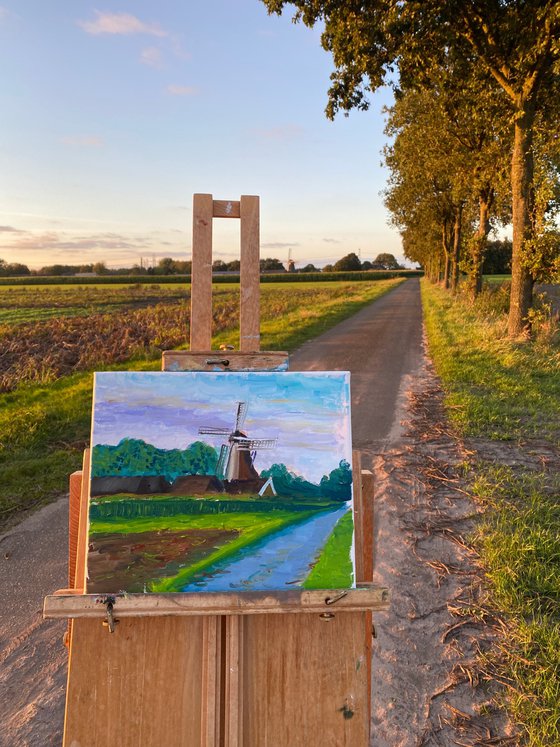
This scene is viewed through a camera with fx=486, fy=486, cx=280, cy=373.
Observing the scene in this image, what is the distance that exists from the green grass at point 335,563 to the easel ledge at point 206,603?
0.05m

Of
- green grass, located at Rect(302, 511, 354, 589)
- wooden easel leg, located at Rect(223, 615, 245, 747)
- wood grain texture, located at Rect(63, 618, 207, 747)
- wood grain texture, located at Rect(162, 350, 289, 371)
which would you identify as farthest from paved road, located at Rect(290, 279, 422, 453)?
wood grain texture, located at Rect(63, 618, 207, 747)

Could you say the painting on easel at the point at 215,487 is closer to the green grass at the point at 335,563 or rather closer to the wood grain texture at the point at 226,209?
the green grass at the point at 335,563

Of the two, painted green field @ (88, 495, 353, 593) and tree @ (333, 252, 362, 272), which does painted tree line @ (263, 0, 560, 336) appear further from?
tree @ (333, 252, 362, 272)

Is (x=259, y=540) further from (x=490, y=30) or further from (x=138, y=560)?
(x=490, y=30)

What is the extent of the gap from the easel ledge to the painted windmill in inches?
19.4

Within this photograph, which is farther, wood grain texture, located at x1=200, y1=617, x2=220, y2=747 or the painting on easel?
the painting on easel

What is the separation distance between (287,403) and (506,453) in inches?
195

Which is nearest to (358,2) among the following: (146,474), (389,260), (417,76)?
(417,76)

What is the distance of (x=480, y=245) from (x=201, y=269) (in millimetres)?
19471

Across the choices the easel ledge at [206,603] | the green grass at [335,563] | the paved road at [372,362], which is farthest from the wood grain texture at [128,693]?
the paved road at [372,362]

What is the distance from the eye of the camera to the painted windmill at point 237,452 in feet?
7.21

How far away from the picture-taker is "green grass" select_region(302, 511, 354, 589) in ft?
7.06

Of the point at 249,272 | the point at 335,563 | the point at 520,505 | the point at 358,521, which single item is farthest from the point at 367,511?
the point at 520,505

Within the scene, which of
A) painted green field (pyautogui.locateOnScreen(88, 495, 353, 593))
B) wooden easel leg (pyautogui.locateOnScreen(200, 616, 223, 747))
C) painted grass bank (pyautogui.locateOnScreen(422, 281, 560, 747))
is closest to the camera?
wooden easel leg (pyautogui.locateOnScreen(200, 616, 223, 747))
